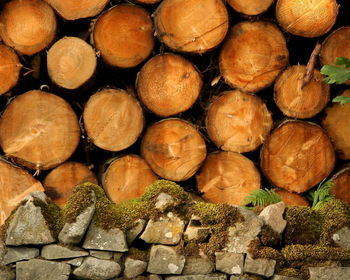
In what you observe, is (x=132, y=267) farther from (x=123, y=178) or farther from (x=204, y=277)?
(x=123, y=178)

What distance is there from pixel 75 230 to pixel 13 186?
1514 mm

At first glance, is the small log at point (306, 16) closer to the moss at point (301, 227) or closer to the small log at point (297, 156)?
the small log at point (297, 156)

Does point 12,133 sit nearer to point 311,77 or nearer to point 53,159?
point 53,159

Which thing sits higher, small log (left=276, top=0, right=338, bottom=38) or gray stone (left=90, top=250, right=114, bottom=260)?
small log (left=276, top=0, right=338, bottom=38)

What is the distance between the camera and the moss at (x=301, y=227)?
17.3 ft

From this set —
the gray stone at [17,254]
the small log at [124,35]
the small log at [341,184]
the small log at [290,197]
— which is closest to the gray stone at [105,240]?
the gray stone at [17,254]

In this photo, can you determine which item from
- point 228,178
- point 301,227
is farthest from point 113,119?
point 301,227

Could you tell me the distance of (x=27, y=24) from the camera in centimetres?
636

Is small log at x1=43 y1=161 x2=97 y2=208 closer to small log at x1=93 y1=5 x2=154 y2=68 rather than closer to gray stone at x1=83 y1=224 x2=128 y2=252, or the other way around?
small log at x1=93 y1=5 x2=154 y2=68

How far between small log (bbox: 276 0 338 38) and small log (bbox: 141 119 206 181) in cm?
110

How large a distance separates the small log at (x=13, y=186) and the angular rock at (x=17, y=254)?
135 centimetres

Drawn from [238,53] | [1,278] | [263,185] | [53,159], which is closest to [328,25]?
[238,53]

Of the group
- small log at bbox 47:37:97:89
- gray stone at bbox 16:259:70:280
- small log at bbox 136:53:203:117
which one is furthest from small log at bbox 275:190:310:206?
gray stone at bbox 16:259:70:280

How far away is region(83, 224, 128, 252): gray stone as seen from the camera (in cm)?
509
